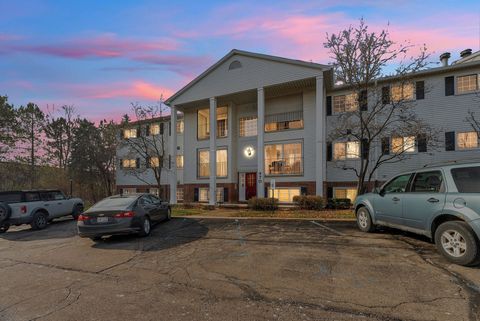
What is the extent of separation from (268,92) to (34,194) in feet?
47.4

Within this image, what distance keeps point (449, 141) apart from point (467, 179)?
1345 centimetres

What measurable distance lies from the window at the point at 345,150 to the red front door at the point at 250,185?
5.77 m

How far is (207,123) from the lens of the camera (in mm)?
23438

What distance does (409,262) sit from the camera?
5539 mm

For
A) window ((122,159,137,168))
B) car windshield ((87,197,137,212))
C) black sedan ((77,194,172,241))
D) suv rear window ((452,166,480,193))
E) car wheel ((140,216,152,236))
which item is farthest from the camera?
window ((122,159,137,168))

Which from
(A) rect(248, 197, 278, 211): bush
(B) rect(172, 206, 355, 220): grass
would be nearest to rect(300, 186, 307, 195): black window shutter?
(A) rect(248, 197, 278, 211): bush

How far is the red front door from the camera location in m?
20.9

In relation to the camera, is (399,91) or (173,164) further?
(173,164)

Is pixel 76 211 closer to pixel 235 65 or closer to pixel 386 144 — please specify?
pixel 235 65

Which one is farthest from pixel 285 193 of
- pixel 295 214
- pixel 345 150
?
pixel 295 214

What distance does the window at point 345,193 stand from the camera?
18359 millimetres

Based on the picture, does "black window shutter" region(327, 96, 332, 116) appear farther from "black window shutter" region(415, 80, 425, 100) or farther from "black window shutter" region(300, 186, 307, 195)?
"black window shutter" region(300, 186, 307, 195)

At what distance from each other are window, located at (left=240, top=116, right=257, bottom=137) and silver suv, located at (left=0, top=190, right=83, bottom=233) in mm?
12391

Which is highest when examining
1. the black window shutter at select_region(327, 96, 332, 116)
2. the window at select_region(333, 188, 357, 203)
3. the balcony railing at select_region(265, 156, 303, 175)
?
the black window shutter at select_region(327, 96, 332, 116)
